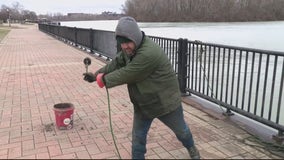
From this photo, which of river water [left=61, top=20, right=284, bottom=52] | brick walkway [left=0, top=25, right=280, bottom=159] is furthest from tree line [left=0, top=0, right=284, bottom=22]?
brick walkway [left=0, top=25, right=280, bottom=159]

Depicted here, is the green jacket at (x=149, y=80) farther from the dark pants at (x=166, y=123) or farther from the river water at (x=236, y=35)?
the river water at (x=236, y=35)

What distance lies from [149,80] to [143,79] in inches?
2.1

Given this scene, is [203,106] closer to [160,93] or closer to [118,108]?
[118,108]

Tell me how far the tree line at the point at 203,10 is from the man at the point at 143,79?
50.6 metres

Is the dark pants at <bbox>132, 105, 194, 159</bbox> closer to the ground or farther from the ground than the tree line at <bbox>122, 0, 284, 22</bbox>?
closer to the ground

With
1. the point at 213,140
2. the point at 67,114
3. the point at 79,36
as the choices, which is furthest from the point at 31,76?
the point at 79,36

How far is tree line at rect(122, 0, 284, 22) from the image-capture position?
1997 inches

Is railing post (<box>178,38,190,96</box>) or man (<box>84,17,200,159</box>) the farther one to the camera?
railing post (<box>178,38,190,96</box>)

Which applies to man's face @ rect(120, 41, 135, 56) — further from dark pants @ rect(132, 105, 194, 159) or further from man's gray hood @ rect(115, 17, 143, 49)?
dark pants @ rect(132, 105, 194, 159)

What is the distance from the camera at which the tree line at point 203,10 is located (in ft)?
166

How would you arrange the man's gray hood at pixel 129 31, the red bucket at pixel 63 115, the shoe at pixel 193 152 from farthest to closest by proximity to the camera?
the red bucket at pixel 63 115 < the shoe at pixel 193 152 < the man's gray hood at pixel 129 31

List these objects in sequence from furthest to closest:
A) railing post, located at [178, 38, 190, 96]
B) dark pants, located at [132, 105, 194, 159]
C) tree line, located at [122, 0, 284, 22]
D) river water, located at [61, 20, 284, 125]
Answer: tree line, located at [122, 0, 284, 22], river water, located at [61, 20, 284, 125], railing post, located at [178, 38, 190, 96], dark pants, located at [132, 105, 194, 159]

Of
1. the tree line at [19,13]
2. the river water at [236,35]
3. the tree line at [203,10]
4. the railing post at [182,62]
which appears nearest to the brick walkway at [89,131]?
the railing post at [182,62]

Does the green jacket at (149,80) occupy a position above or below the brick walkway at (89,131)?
above
